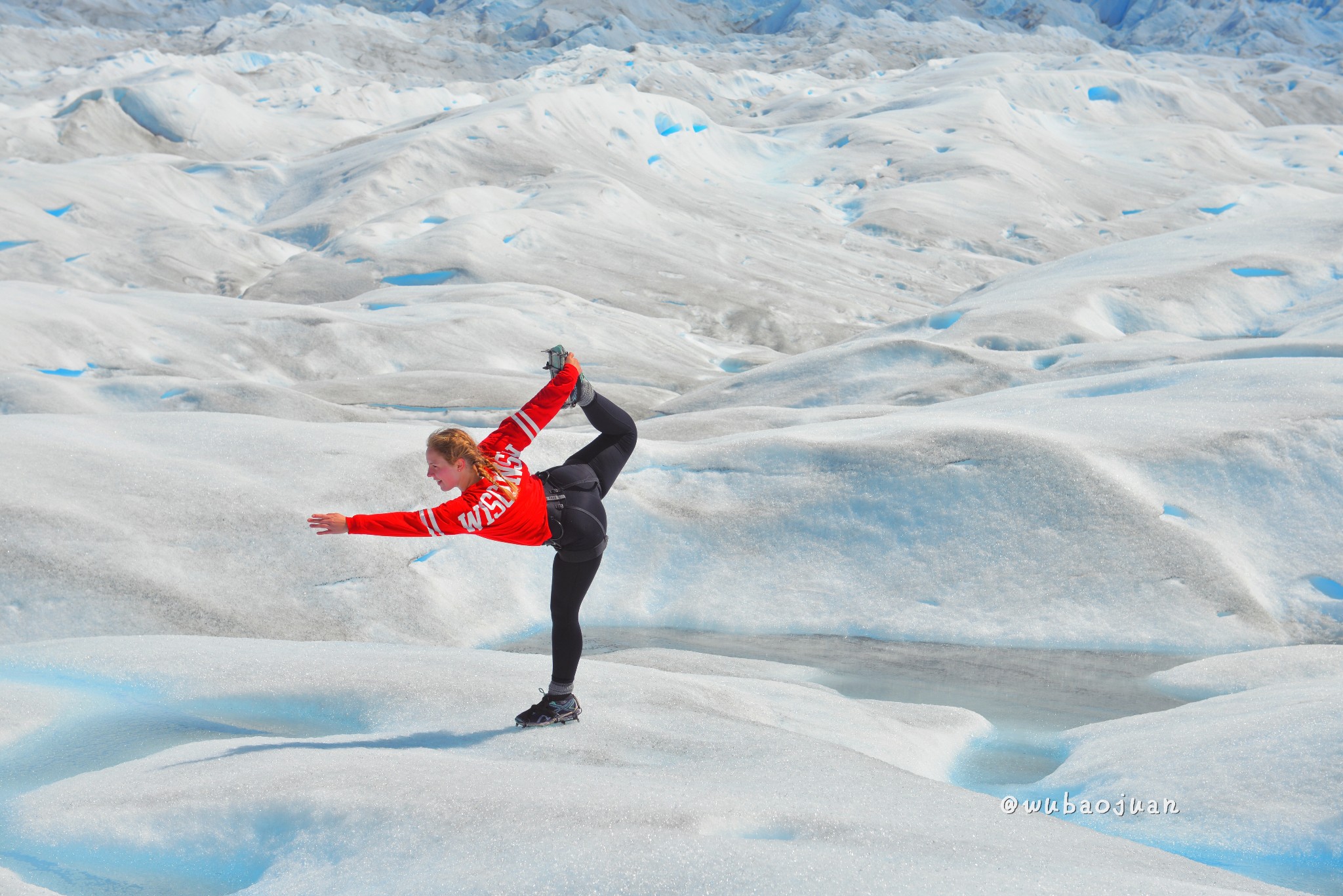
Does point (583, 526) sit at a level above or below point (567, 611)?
above

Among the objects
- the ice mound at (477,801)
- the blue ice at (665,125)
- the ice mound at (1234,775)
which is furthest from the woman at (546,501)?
the blue ice at (665,125)

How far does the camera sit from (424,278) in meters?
27.6

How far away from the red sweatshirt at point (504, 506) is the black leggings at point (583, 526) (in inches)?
6.1

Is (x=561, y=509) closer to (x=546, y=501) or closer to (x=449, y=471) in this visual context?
(x=546, y=501)

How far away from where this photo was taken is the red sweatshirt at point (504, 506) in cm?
380

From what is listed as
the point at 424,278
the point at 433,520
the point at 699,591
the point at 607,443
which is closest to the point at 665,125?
the point at 424,278

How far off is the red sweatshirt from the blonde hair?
0.02 metres

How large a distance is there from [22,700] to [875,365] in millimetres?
14066

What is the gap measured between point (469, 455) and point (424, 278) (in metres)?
24.9

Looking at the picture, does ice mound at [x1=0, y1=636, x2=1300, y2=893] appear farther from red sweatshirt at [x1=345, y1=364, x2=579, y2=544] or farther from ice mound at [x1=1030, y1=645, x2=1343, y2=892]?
red sweatshirt at [x1=345, y1=364, x2=579, y2=544]

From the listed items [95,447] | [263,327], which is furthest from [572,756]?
[263,327]

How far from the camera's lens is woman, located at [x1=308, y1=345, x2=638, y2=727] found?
3.82 metres

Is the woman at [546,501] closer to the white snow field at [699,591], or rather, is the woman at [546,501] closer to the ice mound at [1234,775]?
the white snow field at [699,591]

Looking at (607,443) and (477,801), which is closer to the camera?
(477,801)
